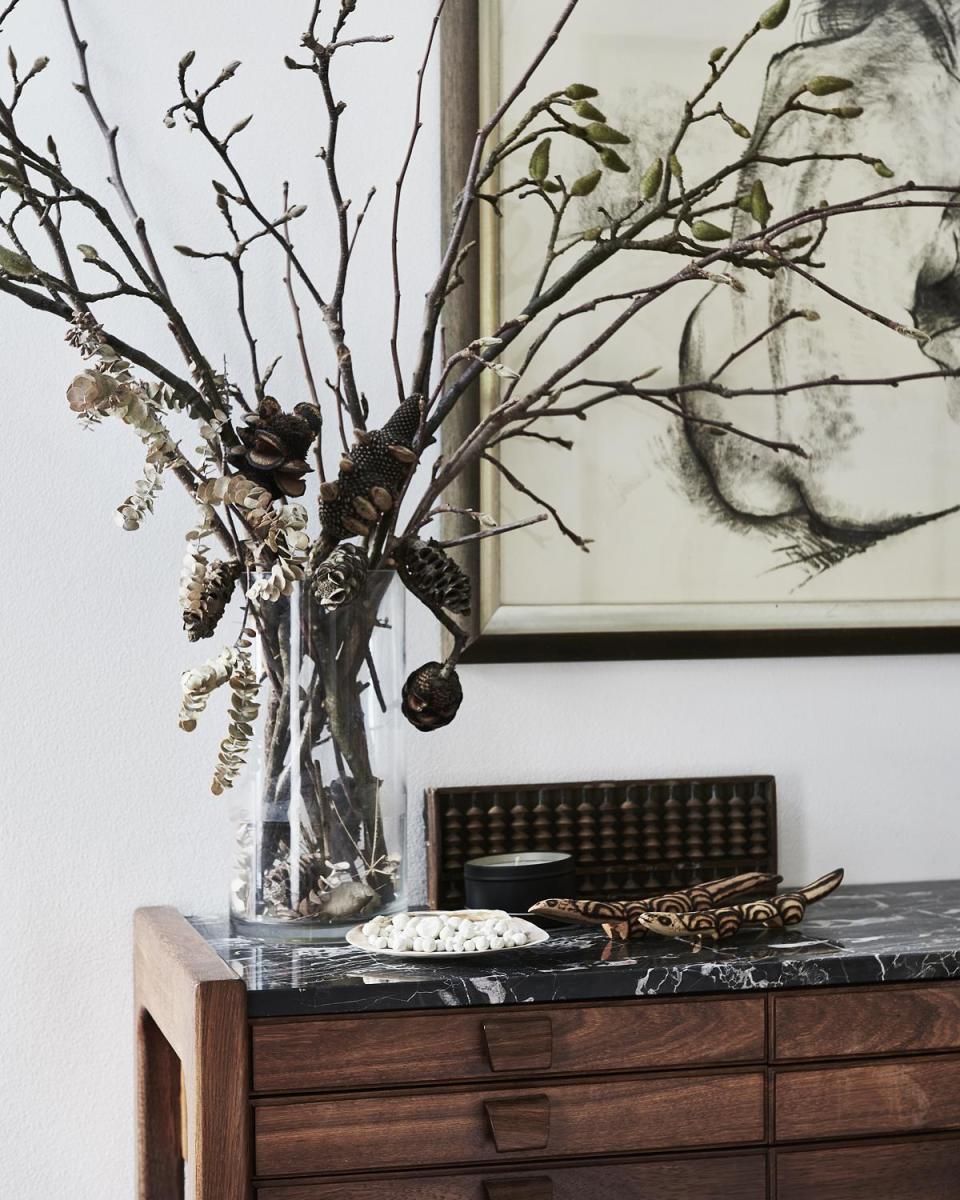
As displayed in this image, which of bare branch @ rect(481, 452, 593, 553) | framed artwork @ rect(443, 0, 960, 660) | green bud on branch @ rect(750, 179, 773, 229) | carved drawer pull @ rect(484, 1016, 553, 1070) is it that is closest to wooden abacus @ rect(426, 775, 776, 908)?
framed artwork @ rect(443, 0, 960, 660)

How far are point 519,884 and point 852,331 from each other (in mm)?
857

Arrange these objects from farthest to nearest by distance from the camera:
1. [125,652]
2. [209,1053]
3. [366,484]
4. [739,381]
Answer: [739,381] → [125,652] → [366,484] → [209,1053]

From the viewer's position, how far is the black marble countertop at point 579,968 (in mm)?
1273

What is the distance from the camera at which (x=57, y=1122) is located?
165 cm

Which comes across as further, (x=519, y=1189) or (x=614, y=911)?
(x=614, y=911)

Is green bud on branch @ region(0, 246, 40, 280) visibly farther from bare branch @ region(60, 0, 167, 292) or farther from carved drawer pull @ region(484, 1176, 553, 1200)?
carved drawer pull @ region(484, 1176, 553, 1200)

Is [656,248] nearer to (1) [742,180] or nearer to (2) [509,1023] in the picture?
(1) [742,180]

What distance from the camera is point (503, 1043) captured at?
130 cm

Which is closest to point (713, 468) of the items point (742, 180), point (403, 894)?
point (742, 180)

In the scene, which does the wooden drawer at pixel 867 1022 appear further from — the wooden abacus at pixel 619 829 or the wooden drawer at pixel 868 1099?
the wooden abacus at pixel 619 829

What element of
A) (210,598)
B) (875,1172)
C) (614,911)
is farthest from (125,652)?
(875,1172)

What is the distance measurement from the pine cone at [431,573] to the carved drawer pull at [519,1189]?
56 cm

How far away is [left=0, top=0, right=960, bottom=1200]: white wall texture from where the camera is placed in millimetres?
1655

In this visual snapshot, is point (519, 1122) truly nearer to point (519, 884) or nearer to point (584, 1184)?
point (584, 1184)
